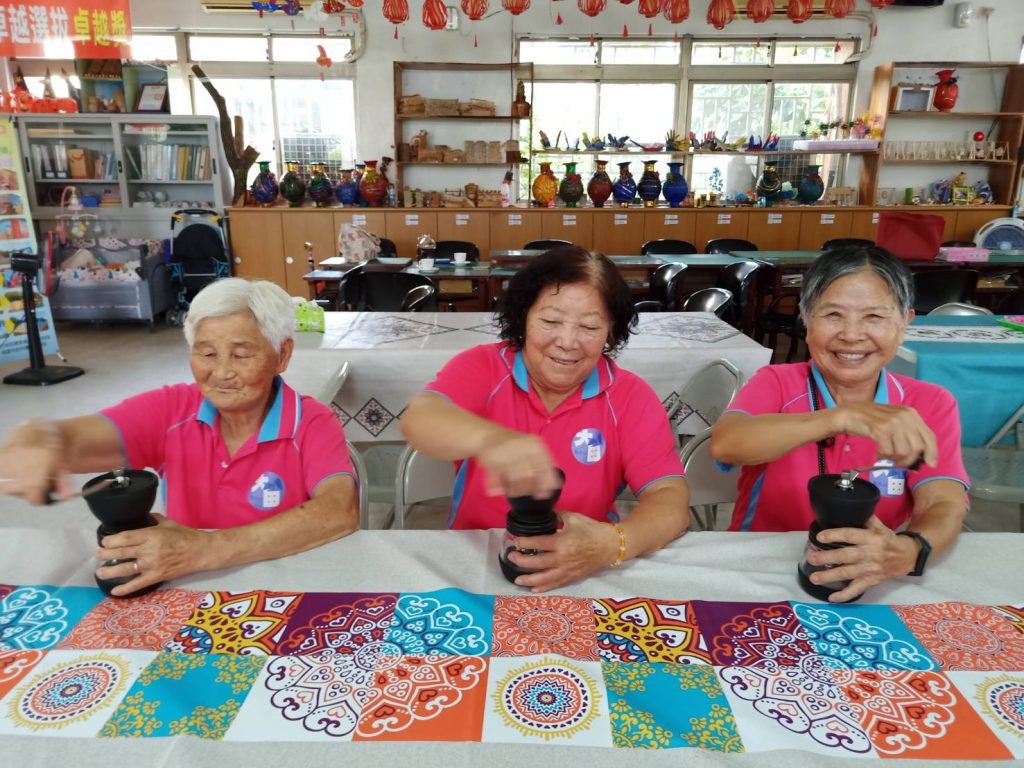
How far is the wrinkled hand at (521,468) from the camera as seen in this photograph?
0.99m

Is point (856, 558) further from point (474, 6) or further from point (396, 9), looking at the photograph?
point (396, 9)

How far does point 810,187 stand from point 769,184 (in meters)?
0.41

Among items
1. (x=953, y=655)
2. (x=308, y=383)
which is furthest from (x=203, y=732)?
(x=308, y=383)

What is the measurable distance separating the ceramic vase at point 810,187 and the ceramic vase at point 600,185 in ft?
6.57

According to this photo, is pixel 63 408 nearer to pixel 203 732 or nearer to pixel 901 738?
pixel 203 732

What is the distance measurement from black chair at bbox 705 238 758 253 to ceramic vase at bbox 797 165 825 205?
110 centimetres

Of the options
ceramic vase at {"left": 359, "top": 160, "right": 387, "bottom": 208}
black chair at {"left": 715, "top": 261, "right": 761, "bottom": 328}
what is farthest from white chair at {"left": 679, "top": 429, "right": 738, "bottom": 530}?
ceramic vase at {"left": 359, "top": 160, "right": 387, "bottom": 208}

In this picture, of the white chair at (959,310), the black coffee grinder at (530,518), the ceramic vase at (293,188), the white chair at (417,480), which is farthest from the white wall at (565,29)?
the black coffee grinder at (530,518)

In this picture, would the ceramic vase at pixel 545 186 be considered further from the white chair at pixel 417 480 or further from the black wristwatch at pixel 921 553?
the black wristwatch at pixel 921 553

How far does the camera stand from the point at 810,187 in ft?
23.1

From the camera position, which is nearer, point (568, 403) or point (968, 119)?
point (568, 403)

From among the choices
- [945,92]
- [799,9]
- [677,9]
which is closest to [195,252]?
[677,9]

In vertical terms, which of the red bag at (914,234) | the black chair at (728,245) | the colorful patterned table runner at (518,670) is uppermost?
the red bag at (914,234)

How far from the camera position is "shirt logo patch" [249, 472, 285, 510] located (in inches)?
54.9
